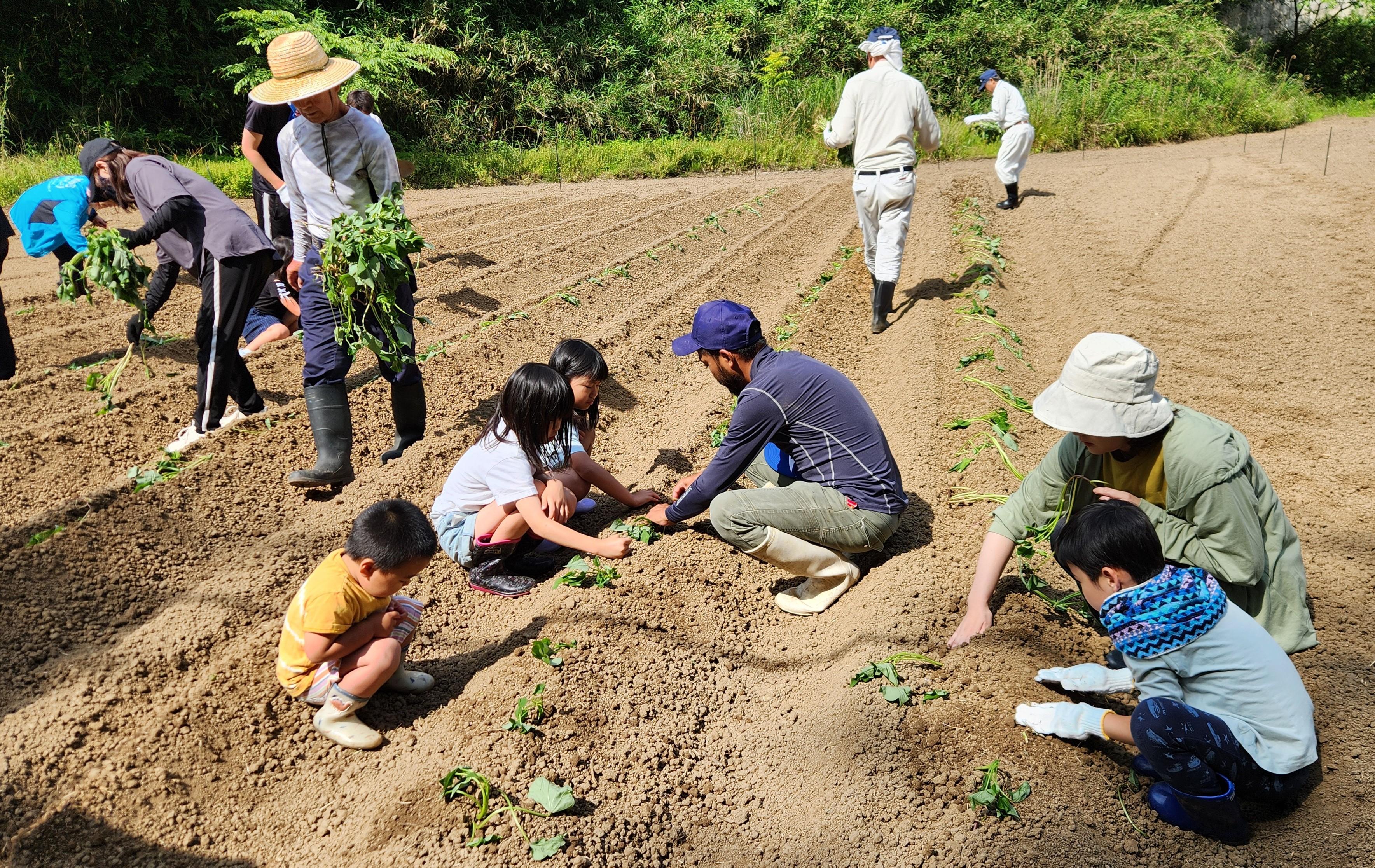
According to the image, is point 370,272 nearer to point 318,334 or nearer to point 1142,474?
point 318,334

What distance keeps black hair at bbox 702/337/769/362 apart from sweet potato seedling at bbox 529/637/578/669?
1.26 metres

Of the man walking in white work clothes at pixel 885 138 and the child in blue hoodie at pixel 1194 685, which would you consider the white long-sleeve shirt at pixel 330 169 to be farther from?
the child in blue hoodie at pixel 1194 685

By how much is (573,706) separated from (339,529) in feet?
6.07

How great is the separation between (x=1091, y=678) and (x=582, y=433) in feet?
7.64

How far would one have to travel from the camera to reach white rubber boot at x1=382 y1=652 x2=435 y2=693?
129 inches

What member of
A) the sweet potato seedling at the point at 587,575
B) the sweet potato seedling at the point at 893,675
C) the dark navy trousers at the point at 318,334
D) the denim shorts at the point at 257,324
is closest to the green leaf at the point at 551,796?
the sweet potato seedling at the point at 893,675

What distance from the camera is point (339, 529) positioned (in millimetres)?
4395

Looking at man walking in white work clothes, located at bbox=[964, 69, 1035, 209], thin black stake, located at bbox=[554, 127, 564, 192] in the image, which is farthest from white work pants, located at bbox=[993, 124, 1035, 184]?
thin black stake, located at bbox=[554, 127, 564, 192]

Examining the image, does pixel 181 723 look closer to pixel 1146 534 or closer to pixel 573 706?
pixel 573 706

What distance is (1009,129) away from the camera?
10.5 m

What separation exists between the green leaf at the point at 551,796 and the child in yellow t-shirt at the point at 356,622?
0.67m

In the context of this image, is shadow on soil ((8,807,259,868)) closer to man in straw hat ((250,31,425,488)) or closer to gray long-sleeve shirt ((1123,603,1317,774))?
man in straw hat ((250,31,425,488))


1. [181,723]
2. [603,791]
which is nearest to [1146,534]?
[603,791]

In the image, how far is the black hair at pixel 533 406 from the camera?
368 centimetres
